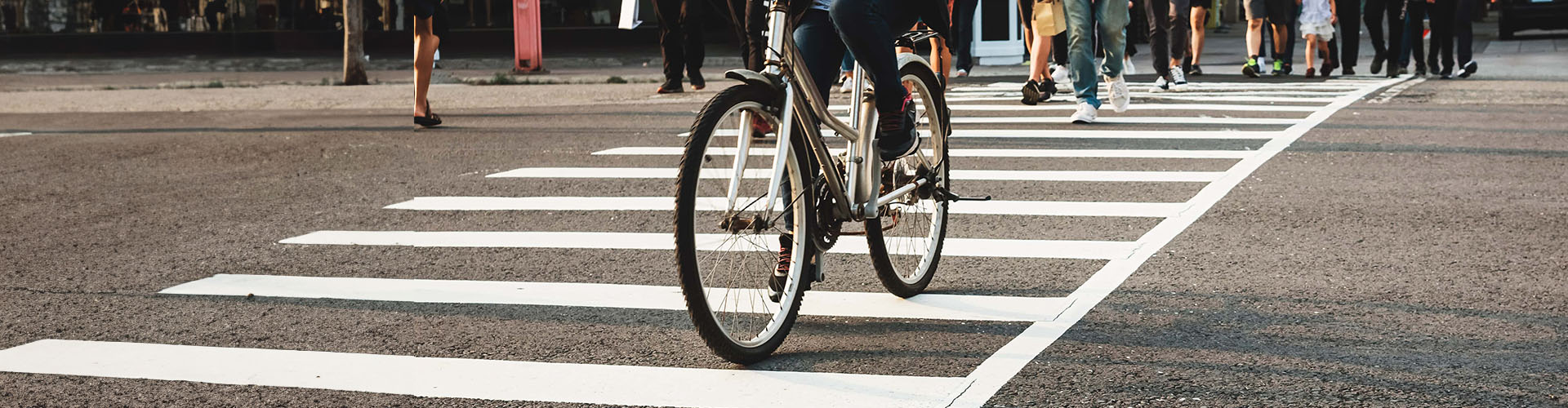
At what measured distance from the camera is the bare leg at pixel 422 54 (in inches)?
437

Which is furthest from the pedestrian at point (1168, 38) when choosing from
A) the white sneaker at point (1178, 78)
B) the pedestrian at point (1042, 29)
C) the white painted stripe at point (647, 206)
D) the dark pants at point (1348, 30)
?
the white painted stripe at point (647, 206)

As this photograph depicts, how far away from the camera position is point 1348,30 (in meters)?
16.6

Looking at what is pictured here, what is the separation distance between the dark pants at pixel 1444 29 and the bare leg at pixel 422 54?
962 cm

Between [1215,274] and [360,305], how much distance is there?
2.72m

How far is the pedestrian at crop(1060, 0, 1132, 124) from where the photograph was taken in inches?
427

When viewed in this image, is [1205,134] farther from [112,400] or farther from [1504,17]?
[1504,17]

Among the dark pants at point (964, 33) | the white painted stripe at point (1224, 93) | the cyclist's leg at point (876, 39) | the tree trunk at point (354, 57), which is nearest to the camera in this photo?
the cyclist's leg at point (876, 39)

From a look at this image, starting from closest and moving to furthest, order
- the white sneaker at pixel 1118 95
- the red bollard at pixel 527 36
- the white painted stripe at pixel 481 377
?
the white painted stripe at pixel 481 377 < the white sneaker at pixel 1118 95 < the red bollard at pixel 527 36

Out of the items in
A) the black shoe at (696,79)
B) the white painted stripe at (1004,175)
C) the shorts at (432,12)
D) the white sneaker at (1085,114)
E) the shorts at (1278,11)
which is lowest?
the white painted stripe at (1004,175)

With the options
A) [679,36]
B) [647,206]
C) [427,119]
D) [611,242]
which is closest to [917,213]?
[611,242]

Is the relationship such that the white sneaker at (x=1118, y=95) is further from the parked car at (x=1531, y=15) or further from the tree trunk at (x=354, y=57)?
the parked car at (x=1531, y=15)

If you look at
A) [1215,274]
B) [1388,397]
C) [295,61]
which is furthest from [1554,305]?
[295,61]

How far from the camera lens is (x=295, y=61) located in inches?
982

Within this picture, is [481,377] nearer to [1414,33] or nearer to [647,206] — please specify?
[647,206]
